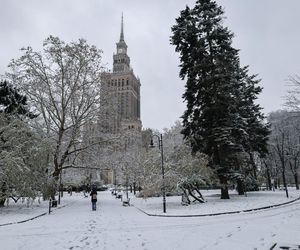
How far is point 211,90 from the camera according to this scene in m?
29.2

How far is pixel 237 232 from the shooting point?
10.8 meters

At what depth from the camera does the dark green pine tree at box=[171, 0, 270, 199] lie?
2828 centimetres

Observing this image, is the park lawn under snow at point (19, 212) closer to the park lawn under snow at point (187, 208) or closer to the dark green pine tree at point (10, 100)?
the park lawn under snow at point (187, 208)

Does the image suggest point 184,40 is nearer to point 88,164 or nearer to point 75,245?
point 88,164

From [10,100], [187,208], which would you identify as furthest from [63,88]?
[187,208]

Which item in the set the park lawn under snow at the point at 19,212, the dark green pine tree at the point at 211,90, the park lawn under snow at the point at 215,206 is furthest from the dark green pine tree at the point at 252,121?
the park lawn under snow at the point at 19,212

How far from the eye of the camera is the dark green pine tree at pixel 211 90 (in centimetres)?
2828

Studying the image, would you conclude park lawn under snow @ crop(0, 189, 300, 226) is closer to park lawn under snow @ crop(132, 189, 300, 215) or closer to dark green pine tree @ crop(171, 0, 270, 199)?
park lawn under snow @ crop(132, 189, 300, 215)

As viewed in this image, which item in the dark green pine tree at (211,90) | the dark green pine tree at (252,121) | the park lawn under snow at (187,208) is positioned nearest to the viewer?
the park lawn under snow at (187,208)

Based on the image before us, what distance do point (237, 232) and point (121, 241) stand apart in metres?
3.91

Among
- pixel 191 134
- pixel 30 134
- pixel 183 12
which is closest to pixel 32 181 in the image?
pixel 30 134

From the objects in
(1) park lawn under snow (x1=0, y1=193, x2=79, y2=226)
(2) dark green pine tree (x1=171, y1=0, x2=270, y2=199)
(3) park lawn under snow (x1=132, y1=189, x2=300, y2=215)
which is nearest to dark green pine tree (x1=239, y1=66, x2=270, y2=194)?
(2) dark green pine tree (x1=171, y1=0, x2=270, y2=199)

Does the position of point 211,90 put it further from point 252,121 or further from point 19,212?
point 19,212

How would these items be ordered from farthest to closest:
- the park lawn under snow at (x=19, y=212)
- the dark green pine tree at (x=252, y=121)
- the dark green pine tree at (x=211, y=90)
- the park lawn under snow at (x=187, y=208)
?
the dark green pine tree at (x=252, y=121) < the dark green pine tree at (x=211, y=90) < the park lawn under snow at (x=187, y=208) < the park lawn under snow at (x=19, y=212)
